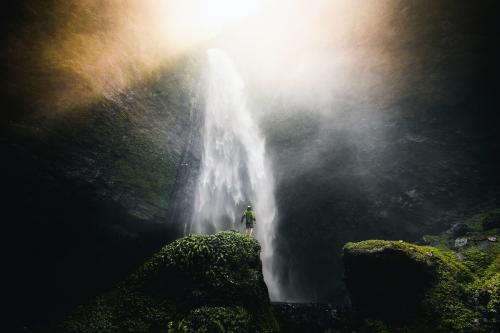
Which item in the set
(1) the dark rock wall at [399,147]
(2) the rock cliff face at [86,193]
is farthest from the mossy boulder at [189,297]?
(1) the dark rock wall at [399,147]

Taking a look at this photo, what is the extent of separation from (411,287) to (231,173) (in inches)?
525

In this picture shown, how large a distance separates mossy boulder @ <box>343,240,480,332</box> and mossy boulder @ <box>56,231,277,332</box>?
3.27 metres

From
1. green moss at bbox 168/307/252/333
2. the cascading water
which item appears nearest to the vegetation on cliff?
green moss at bbox 168/307/252/333

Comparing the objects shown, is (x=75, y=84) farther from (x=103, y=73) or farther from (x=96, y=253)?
(x=96, y=253)

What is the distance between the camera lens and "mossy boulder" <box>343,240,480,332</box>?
5945 mm

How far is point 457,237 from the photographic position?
35.7 ft

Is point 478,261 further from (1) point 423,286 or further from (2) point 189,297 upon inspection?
(2) point 189,297

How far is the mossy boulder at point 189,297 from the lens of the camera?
229 inches

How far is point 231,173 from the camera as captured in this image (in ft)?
59.9

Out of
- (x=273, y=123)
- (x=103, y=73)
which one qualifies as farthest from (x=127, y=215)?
(x=273, y=123)

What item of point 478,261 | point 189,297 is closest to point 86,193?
point 189,297

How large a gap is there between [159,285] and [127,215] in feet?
10.2

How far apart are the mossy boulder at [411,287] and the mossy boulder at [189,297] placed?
327 centimetres

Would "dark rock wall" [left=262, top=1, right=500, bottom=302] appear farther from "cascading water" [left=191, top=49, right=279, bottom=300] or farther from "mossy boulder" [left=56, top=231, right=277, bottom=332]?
"mossy boulder" [left=56, top=231, right=277, bottom=332]
